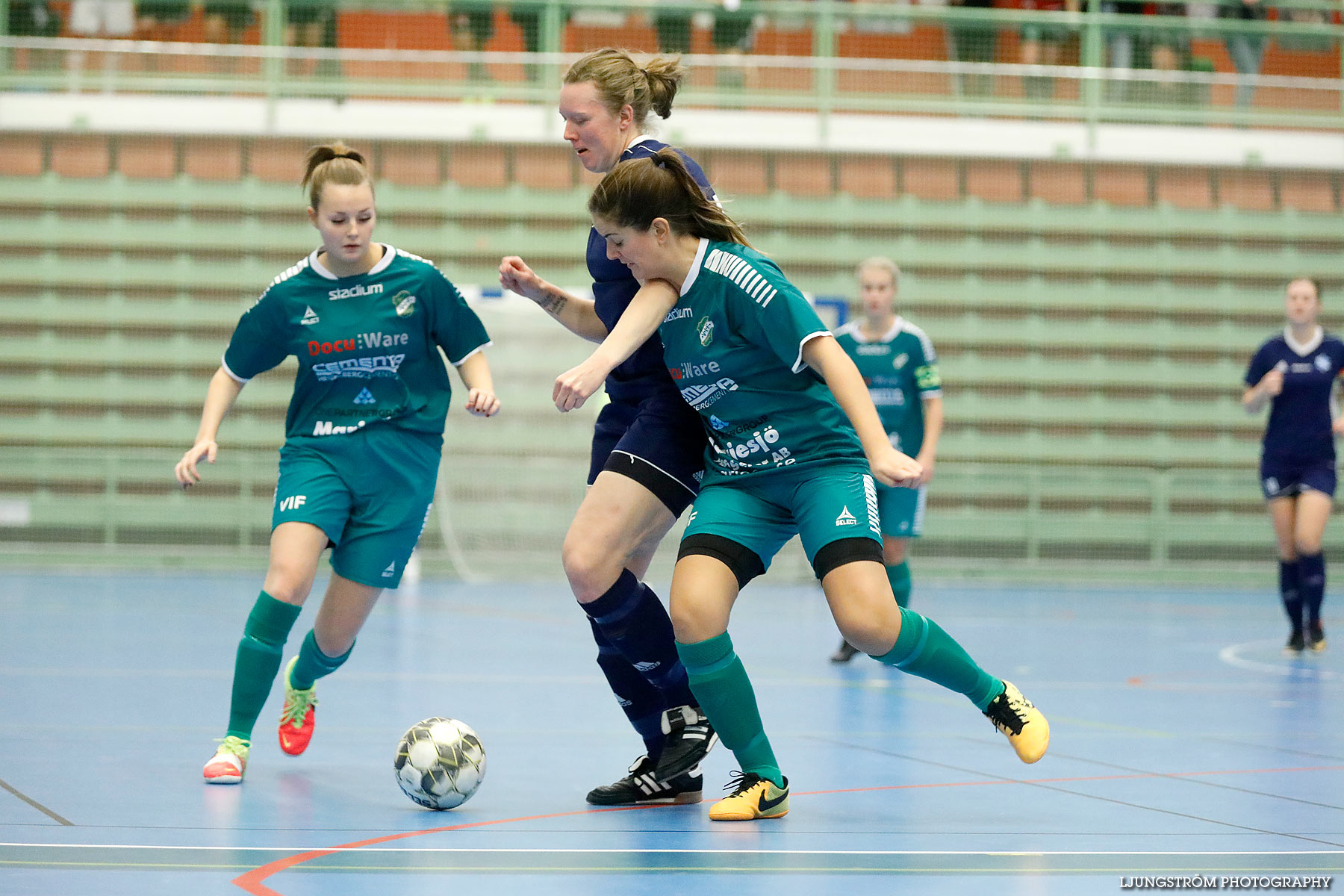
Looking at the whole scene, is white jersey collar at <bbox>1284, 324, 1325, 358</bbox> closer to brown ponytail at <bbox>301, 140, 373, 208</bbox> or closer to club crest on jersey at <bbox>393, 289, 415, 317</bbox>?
club crest on jersey at <bbox>393, 289, 415, 317</bbox>

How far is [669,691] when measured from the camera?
3.79 m

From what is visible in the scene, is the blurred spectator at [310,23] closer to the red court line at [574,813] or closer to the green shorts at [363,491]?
the green shorts at [363,491]

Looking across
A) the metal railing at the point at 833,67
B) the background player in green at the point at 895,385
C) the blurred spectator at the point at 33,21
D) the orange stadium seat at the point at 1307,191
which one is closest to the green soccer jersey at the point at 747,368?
the background player in green at the point at 895,385

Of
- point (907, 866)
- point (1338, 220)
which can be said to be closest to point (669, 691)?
point (907, 866)

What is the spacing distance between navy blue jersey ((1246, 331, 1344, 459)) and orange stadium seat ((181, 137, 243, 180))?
902cm

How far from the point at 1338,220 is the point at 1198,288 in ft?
4.86

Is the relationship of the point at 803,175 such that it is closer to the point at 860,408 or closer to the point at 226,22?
the point at 226,22

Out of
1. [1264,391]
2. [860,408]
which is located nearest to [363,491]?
[860,408]

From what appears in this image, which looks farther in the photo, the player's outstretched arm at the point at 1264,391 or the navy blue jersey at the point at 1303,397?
the navy blue jersey at the point at 1303,397

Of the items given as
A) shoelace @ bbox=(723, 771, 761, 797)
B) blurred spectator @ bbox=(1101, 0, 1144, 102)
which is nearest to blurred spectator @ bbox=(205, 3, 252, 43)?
blurred spectator @ bbox=(1101, 0, 1144, 102)

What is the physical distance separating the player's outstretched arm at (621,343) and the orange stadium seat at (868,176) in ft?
32.5

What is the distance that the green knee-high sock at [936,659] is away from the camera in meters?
3.40

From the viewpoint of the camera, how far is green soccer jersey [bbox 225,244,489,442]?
4176 millimetres

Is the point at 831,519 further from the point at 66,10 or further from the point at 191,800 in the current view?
the point at 66,10
